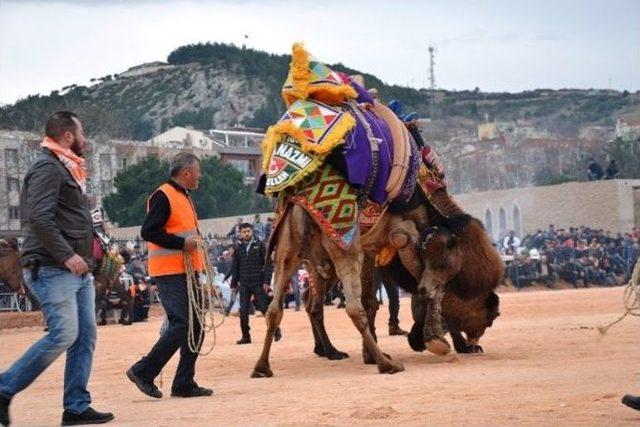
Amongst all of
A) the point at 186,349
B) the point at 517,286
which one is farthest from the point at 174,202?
the point at 517,286

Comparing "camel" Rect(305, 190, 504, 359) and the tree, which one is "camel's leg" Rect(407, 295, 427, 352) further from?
the tree

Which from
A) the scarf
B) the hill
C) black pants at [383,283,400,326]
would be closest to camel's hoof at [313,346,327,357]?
black pants at [383,283,400,326]

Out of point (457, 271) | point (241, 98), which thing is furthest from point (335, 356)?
point (241, 98)

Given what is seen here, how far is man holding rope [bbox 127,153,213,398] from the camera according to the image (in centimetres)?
1021

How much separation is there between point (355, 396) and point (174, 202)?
2.38m

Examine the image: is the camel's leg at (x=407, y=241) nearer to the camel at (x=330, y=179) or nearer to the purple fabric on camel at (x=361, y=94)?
the camel at (x=330, y=179)

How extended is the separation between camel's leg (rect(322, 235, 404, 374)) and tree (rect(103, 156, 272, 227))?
48710 mm

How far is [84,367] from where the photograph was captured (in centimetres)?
888

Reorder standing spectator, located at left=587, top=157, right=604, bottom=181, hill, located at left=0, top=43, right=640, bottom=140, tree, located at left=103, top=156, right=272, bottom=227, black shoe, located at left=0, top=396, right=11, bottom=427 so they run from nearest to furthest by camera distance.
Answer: black shoe, located at left=0, top=396, right=11, bottom=427, standing spectator, located at left=587, top=157, right=604, bottom=181, tree, located at left=103, top=156, right=272, bottom=227, hill, located at left=0, top=43, right=640, bottom=140

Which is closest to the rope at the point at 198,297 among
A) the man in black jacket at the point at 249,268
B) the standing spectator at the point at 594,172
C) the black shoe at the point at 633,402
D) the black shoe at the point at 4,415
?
the black shoe at the point at 4,415

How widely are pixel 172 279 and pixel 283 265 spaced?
1.74m

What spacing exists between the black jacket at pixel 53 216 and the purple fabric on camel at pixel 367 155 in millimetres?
3458

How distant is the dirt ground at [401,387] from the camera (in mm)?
8109

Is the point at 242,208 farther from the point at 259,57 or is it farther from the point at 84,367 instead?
the point at 259,57
